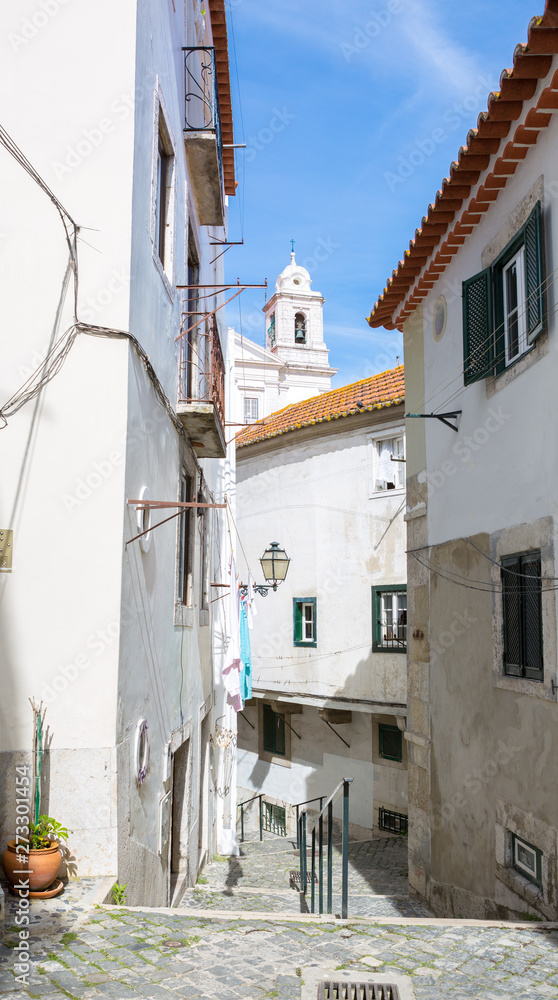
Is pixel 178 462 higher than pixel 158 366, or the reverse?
pixel 158 366

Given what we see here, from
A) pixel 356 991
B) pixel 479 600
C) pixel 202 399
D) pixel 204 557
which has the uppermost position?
pixel 202 399

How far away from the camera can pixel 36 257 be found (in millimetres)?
6035

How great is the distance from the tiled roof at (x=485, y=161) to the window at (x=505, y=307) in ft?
2.20

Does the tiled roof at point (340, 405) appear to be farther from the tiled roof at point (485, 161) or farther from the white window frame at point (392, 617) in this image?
the tiled roof at point (485, 161)

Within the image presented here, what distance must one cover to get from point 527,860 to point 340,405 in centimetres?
1231

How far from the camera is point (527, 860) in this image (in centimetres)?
718

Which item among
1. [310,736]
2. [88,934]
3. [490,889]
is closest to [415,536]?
[490,889]

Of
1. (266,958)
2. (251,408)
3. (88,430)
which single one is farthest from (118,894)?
(251,408)

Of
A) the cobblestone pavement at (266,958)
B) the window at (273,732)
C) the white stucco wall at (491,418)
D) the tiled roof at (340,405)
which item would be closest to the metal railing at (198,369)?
the white stucco wall at (491,418)

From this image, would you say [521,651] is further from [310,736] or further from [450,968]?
[310,736]

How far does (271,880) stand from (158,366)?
28.7ft

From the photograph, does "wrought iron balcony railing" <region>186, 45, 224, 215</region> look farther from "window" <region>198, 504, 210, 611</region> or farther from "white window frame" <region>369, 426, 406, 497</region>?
"white window frame" <region>369, 426, 406, 497</region>

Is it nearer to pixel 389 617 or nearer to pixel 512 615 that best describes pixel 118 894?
pixel 512 615

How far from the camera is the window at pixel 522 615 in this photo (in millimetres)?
7199
